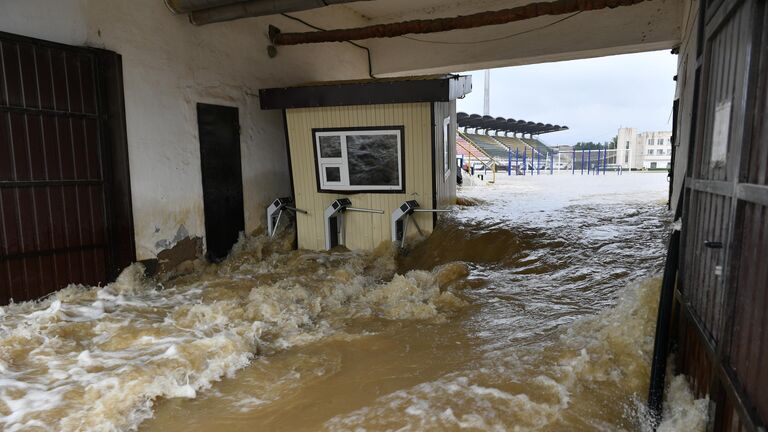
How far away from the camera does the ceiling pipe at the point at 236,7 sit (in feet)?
21.3

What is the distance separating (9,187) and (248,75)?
4336 millimetres

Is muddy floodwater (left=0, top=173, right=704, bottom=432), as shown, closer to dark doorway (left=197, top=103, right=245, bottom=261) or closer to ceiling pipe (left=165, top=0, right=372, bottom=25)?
dark doorway (left=197, top=103, right=245, bottom=261)

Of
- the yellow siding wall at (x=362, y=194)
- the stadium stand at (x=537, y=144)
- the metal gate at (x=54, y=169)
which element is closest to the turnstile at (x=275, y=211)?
the yellow siding wall at (x=362, y=194)

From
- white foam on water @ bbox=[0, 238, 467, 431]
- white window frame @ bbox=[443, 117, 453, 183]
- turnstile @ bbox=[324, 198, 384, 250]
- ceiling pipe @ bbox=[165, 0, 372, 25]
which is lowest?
white foam on water @ bbox=[0, 238, 467, 431]

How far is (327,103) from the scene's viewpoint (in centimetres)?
765

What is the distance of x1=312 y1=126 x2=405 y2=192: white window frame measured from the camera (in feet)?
25.1

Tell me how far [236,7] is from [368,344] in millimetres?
5293

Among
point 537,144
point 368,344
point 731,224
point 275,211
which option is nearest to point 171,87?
point 275,211

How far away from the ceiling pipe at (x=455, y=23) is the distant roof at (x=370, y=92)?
953 millimetres

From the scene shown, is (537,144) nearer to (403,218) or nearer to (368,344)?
(403,218)

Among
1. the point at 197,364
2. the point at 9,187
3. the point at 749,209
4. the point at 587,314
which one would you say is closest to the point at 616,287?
the point at 587,314

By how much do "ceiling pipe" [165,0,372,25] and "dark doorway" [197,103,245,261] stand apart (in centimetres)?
141

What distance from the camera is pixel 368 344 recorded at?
4398mm

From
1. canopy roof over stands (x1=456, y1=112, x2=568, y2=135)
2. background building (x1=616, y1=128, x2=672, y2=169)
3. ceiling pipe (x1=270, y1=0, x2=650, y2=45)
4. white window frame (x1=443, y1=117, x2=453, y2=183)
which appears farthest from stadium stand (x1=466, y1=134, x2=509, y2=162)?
ceiling pipe (x1=270, y1=0, x2=650, y2=45)
